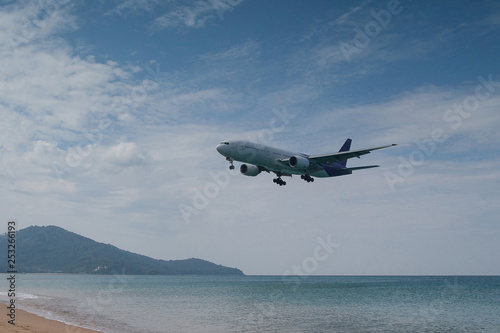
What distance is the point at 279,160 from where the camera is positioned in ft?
146

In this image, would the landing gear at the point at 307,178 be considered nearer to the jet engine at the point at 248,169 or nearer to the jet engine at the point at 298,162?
the jet engine at the point at 298,162

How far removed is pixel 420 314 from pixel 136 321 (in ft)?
104

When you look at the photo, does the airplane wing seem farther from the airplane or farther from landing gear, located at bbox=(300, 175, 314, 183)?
landing gear, located at bbox=(300, 175, 314, 183)

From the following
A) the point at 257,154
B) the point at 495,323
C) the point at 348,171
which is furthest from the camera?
the point at 348,171

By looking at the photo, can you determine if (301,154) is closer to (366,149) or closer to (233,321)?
(366,149)

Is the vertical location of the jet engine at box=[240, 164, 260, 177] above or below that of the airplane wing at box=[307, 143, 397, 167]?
below

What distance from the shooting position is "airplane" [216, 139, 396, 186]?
41531 mm

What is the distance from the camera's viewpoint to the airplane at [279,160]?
136 feet

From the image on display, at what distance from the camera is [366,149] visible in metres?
41.2

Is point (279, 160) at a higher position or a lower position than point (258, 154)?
lower

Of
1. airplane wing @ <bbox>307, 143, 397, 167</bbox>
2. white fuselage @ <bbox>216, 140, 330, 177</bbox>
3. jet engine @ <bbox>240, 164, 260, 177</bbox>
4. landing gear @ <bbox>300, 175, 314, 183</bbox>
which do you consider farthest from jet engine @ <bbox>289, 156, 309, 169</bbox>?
landing gear @ <bbox>300, 175, 314, 183</bbox>

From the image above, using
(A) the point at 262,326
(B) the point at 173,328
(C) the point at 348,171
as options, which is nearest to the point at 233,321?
(A) the point at 262,326

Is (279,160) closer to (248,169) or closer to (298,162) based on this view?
(298,162)

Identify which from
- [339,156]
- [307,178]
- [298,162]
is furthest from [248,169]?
[339,156]
